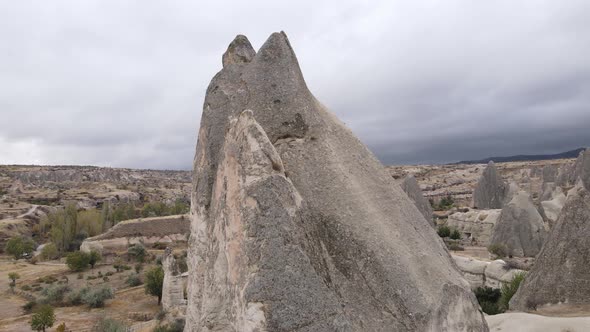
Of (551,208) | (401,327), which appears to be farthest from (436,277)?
(551,208)

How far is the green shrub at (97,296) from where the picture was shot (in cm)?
1981

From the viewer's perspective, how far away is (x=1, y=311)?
66.2 ft

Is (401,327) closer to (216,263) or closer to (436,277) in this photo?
(436,277)

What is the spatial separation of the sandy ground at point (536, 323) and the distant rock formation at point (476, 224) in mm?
17268

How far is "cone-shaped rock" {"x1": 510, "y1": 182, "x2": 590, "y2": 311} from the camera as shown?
25.6 feet

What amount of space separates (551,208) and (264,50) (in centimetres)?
2510

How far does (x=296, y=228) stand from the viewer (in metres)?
3.04

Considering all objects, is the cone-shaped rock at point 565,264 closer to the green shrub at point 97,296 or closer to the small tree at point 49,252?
the green shrub at point 97,296

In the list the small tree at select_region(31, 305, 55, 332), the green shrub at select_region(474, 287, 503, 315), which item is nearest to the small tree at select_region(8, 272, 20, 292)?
the small tree at select_region(31, 305, 55, 332)

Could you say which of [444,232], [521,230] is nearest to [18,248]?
[444,232]

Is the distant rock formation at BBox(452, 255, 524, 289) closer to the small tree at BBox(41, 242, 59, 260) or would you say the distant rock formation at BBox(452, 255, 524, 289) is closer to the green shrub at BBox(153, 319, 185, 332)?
the green shrub at BBox(153, 319, 185, 332)

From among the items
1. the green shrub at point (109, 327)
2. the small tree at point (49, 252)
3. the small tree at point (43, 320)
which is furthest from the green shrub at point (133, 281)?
the small tree at point (49, 252)

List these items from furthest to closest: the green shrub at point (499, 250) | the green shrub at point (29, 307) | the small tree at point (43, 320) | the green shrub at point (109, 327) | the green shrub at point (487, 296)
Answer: the green shrub at point (29, 307), the green shrub at point (499, 250), the small tree at point (43, 320), the green shrub at point (109, 327), the green shrub at point (487, 296)

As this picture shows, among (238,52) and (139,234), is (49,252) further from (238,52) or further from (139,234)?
(238,52)
